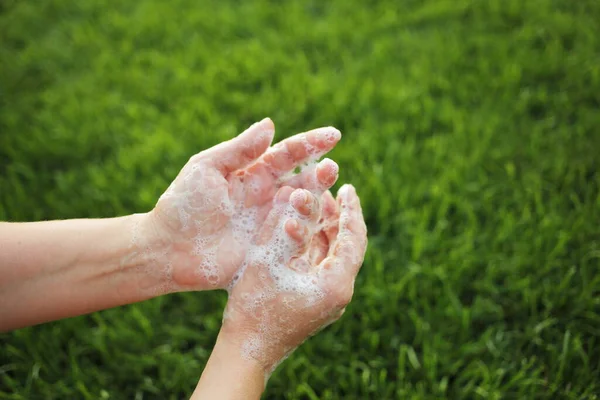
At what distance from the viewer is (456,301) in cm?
183

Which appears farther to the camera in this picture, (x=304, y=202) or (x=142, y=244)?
(x=142, y=244)

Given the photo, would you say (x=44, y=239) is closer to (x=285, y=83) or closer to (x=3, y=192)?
(x=3, y=192)

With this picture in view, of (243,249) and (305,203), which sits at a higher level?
(305,203)

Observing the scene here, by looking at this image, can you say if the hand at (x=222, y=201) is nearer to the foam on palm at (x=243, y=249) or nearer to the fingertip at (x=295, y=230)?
the foam on palm at (x=243, y=249)

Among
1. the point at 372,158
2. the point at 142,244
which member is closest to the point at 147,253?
the point at 142,244

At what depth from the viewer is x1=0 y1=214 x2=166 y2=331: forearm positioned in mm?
1438

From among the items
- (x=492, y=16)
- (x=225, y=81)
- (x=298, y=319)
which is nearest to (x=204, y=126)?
(x=225, y=81)

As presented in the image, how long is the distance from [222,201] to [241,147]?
0.16 m

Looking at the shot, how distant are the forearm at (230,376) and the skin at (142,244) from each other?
0.79 ft

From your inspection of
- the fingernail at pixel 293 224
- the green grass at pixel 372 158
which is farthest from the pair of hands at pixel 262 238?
the green grass at pixel 372 158

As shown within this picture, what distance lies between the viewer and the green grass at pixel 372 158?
1773 millimetres

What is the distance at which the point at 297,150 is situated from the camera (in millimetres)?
1578

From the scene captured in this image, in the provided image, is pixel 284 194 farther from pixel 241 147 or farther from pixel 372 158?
pixel 372 158

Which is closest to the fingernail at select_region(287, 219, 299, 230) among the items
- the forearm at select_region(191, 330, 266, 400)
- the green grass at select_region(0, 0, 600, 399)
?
the forearm at select_region(191, 330, 266, 400)
